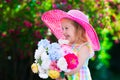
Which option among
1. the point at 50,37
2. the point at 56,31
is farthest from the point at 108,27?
the point at 56,31

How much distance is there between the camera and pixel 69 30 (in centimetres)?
562

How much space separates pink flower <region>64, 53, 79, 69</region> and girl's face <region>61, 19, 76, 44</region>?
13.6 inches

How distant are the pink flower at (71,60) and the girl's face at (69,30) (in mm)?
346

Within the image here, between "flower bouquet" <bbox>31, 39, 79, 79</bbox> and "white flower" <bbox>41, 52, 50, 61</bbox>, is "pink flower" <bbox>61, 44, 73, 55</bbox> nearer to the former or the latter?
"flower bouquet" <bbox>31, 39, 79, 79</bbox>

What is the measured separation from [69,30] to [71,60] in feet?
1.42

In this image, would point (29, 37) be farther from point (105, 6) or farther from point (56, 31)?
point (56, 31)

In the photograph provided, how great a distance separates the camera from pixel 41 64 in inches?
213

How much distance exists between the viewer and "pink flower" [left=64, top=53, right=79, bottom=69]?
5.32 meters

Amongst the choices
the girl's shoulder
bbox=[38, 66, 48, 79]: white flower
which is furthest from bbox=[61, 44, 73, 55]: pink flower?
bbox=[38, 66, 48, 79]: white flower

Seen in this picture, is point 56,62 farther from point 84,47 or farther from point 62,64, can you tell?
point 84,47

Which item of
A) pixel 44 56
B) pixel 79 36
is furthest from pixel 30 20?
pixel 44 56

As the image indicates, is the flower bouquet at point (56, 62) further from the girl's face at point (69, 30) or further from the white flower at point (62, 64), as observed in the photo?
the girl's face at point (69, 30)

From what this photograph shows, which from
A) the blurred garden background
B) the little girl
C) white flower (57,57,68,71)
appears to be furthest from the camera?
the blurred garden background

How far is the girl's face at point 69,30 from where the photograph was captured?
5.62 metres
